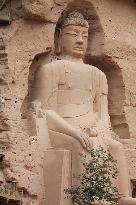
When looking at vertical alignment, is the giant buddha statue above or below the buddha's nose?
below

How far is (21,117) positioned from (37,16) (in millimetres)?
1133

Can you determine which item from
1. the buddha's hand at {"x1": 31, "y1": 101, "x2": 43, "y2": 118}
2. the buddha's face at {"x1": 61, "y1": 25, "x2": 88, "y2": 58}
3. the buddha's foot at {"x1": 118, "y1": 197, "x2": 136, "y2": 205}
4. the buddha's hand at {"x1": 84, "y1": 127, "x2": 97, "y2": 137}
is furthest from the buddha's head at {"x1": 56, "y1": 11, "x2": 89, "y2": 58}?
the buddha's foot at {"x1": 118, "y1": 197, "x2": 136, "y2": 205}

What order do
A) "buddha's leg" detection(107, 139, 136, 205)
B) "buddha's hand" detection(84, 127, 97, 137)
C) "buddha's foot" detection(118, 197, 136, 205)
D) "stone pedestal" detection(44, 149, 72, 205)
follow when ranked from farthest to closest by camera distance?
"buddha's hand" detection(84, 127, 97, 137) → "buddha's leg" detection(107, 139, 136, 205) → "buddha's foot" detection(118, 197, 136, 205) → "stone pedestal" detection(44, 149, 72, 205)

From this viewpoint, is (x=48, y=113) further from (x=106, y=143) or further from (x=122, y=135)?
(x=122, y=135)

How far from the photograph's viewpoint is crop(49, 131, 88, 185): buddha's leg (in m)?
6.49

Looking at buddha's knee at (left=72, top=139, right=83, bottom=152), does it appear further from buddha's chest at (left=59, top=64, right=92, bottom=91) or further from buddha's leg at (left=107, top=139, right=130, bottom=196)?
buddha's chest at (left=59, top=64, right=92, bottom=91)

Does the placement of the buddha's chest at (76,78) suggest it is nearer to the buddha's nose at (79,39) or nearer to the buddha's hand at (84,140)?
the buddha's nose at (79,39)

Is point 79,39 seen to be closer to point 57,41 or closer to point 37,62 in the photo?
point 57,41

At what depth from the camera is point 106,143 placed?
6.88m

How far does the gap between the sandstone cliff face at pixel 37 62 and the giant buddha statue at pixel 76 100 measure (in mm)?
211

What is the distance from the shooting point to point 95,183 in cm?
624

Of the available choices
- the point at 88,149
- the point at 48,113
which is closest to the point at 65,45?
the point at 48,113

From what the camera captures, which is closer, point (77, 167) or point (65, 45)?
point (77, 167)

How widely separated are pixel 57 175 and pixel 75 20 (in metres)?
1.90
